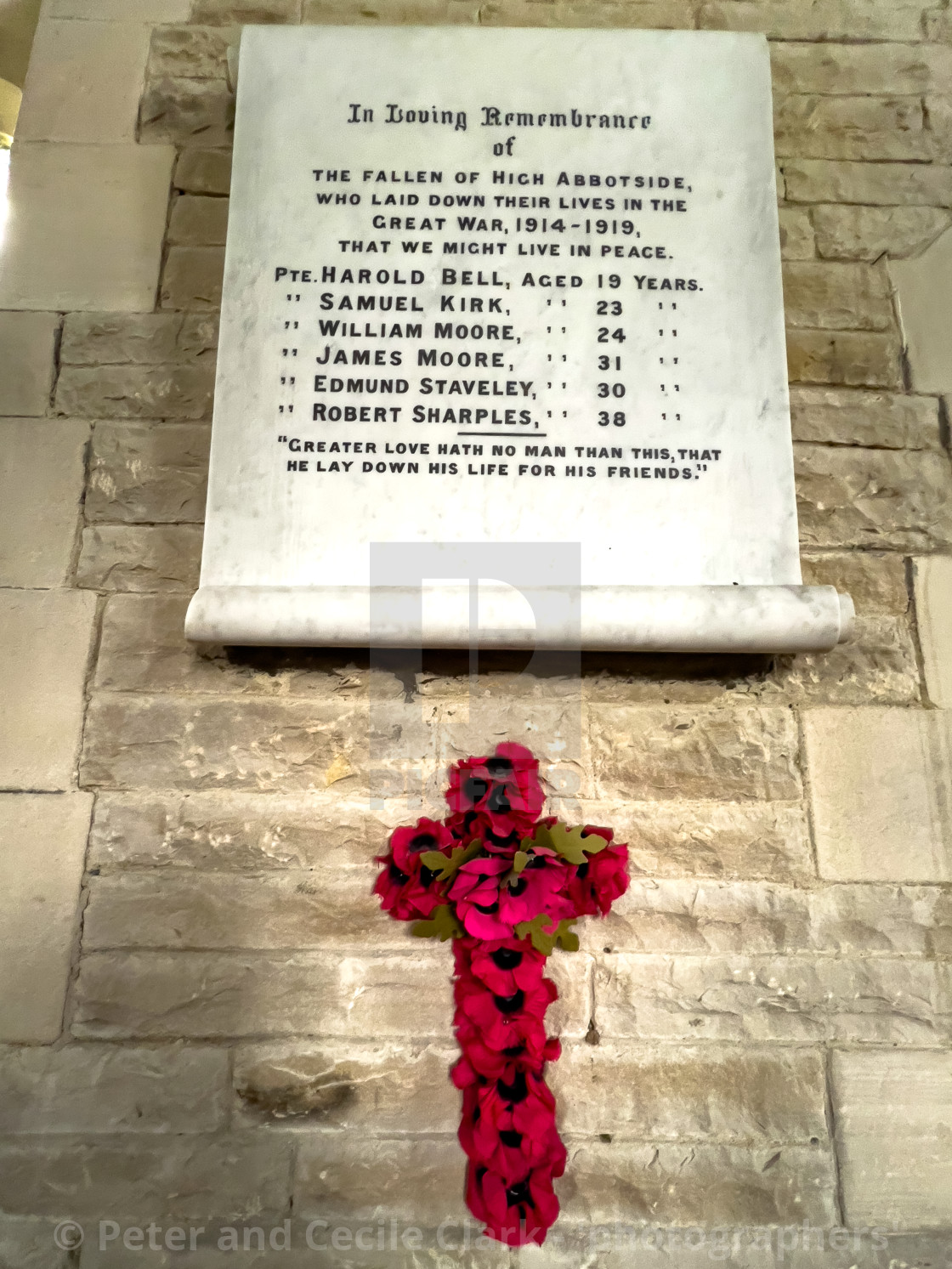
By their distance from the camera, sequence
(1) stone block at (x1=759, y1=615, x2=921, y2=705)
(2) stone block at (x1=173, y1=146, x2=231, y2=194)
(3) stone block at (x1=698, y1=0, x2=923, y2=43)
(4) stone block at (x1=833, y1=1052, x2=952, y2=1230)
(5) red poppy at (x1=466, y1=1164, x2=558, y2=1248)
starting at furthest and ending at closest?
(3) stone block at (x1=698, y1=0, x2=923, y2=43) < (2) stone block at (x1=173, y1=146, x2=231, y2=194) < (1) stone block at (x1=759, y1=615, x2=921, y2=705) < (4) stone block at (x1=833, y1=1052, x2=952, y2=1230) < (5) red poppy at (x1=466, y1=1164, x2=558, y2=1248)

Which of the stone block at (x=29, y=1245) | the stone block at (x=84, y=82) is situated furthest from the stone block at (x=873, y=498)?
the stone block at (x=29, y=1245)

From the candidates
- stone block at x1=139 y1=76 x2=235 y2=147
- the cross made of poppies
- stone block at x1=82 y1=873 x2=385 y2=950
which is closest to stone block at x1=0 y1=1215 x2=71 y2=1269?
stone block at x1=82 y1=873 x2=385 y2=950

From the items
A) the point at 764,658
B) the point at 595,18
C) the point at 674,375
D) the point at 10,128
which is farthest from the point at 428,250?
the point at 10,128

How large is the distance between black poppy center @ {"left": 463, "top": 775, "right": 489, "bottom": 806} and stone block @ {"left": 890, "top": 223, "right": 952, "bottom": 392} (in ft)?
3.94

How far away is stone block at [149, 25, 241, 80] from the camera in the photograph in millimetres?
1865

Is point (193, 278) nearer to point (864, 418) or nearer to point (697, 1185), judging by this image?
point (864, 418)

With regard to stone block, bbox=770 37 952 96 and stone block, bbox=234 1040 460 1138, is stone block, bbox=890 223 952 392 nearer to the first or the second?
stone block, bbox=770 37 952 96

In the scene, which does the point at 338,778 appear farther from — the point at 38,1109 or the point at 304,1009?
the point at 38,1109

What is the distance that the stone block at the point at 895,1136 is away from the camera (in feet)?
4.40

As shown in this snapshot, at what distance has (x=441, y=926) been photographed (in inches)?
54.2

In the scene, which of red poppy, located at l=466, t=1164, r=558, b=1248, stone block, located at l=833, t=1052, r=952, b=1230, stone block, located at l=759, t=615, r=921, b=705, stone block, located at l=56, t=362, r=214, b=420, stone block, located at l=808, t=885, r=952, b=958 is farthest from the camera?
stone block, located at l=56, t=362, r=214, b=420

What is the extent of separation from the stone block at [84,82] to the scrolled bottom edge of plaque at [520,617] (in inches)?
45.1

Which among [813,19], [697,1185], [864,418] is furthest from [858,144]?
[697,1185]

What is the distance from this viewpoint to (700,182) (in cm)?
169
